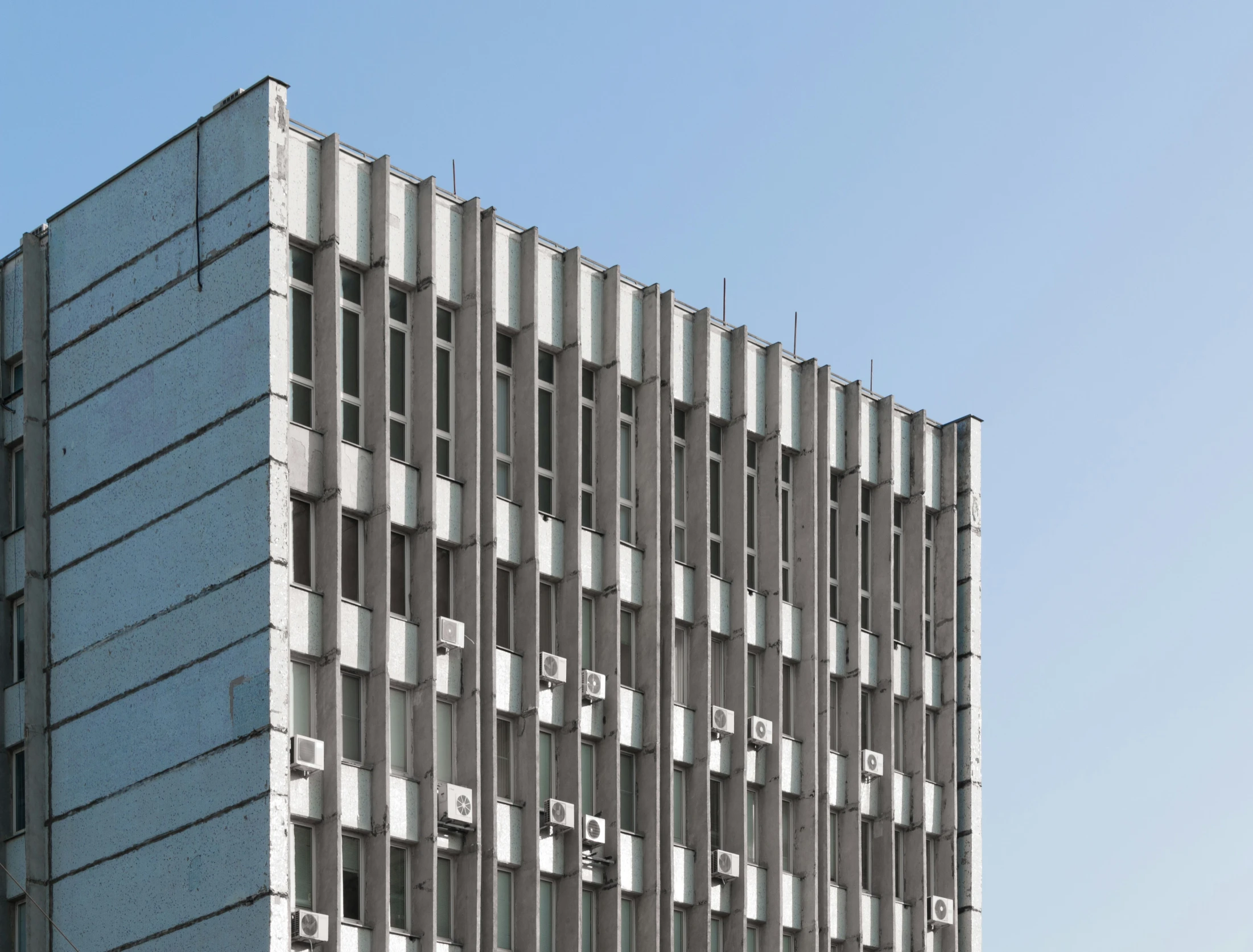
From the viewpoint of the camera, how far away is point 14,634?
43969 millimetres

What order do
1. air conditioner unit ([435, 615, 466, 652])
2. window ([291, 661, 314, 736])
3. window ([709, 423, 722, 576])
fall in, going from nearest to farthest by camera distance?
window ([291, 661, 314, 736]) < air conditioner unit ([435, 615, 466, 652]) < window ([709, 423, 722, 576])

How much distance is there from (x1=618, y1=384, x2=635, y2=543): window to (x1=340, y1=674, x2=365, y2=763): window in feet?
23.3

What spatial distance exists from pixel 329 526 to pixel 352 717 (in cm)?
321

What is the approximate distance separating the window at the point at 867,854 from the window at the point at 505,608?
10.8 m

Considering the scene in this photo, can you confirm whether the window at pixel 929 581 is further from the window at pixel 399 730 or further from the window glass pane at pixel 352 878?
the window glass pane at pixel 352 878

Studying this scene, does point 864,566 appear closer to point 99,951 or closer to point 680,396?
point 680,396

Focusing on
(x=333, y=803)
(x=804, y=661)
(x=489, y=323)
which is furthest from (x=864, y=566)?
(x=333, y=803)

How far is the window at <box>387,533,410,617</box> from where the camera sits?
42344mm

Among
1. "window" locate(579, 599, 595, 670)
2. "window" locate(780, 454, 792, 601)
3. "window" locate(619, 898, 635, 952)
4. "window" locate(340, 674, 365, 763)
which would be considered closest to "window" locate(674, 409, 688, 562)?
"window" locate(780, 454, 792, 601)

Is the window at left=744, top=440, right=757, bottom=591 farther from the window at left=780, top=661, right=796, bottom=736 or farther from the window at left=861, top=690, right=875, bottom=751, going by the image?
the window at left=861, top=690, right=875, bottom=751

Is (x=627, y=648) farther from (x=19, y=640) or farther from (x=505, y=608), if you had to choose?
(x=19, y=640)

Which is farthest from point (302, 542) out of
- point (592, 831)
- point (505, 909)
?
point (592, 831)

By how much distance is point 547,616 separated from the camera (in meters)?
45.0

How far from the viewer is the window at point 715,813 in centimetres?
4719
